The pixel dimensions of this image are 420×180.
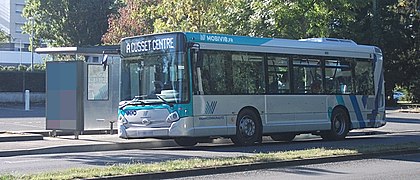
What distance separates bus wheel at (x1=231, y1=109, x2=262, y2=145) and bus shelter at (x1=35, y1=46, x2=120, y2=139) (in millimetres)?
4450

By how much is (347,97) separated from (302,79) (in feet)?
7.37

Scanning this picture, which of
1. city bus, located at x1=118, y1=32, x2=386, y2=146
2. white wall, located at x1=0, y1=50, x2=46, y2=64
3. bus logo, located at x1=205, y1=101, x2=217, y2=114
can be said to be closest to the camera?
city bus, located at x1=118, y1=32, x2=386, y2=146

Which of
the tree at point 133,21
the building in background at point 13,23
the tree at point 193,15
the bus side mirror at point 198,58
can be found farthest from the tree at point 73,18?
the bus side mirror at point 198,58

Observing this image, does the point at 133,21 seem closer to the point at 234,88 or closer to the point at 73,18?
the point at 73,18

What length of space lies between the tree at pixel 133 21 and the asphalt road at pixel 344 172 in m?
21.9

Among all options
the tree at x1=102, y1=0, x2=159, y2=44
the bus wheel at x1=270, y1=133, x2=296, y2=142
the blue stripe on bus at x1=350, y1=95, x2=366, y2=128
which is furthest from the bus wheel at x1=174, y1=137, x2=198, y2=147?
the tree at x1=102, y1=0, x2=159, y2=44

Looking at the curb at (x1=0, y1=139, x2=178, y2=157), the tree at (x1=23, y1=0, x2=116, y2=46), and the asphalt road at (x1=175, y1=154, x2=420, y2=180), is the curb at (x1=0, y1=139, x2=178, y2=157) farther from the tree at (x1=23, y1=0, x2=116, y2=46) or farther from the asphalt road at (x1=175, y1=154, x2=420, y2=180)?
the tree at (x1=23, y1=0, x2=116, y2=46)

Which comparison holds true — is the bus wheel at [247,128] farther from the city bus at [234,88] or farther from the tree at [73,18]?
the tree at [73,18]

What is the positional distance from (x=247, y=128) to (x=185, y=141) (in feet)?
5.78

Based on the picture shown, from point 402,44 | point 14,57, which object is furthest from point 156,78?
point 14,57

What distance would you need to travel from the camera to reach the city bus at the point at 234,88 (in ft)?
59.4

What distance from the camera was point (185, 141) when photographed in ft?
64.1

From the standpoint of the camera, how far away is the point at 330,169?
43.7ft

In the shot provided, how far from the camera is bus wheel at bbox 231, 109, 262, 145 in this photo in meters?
19.2
